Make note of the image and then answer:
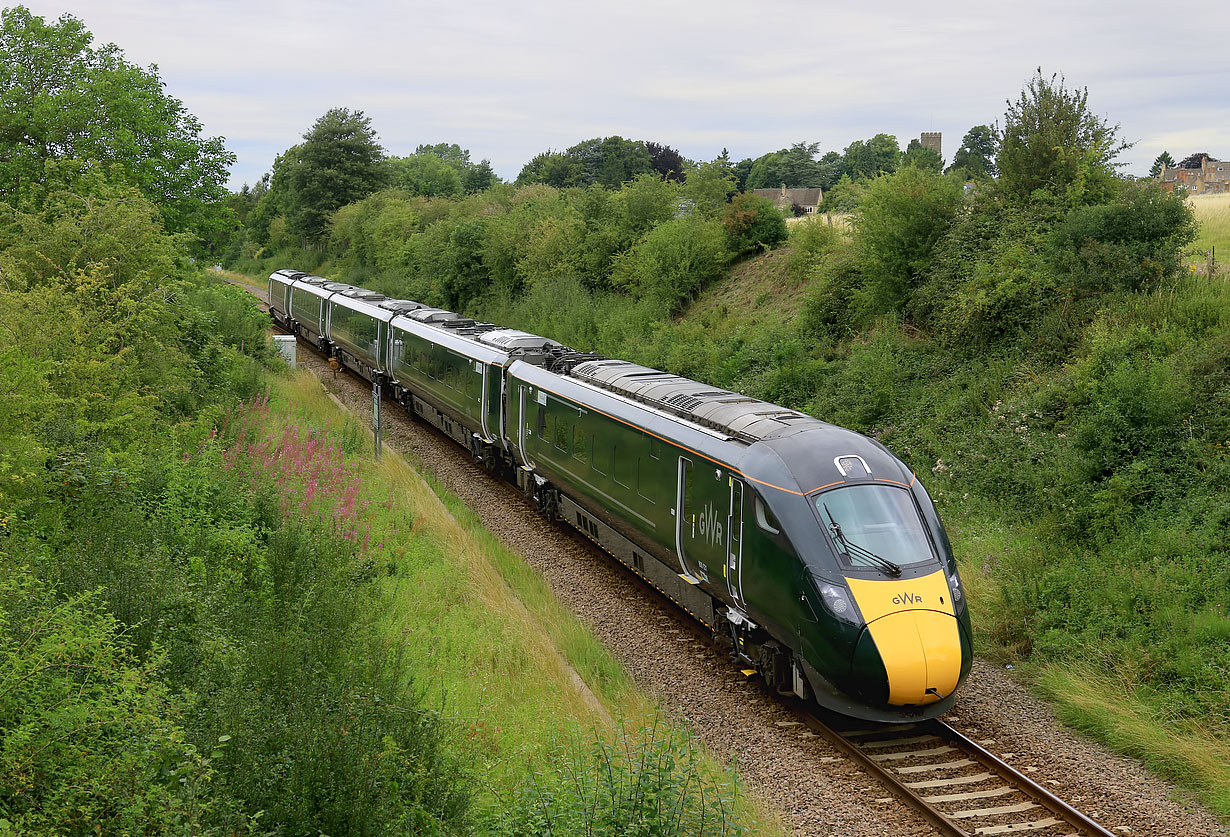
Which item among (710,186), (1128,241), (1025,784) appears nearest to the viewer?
(1025,784)

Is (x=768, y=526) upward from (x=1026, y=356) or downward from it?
downward

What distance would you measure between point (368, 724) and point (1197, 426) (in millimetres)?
11612

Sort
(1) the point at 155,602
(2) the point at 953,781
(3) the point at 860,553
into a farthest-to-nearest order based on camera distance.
Result: 1. (3) the point at 860,553
2. (2) the point at 953,781
3. (1) the point at 155,602

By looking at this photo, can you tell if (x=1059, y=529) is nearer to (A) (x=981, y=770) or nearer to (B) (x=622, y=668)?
(A) (x=981, y=770)

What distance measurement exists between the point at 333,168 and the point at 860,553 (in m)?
58.6

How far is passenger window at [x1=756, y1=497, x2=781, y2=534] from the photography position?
909 centimetres

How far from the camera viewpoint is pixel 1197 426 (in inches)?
486

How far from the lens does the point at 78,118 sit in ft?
75.1

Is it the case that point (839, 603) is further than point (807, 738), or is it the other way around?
point (807, 738)

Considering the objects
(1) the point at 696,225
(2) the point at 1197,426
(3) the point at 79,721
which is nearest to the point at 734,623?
(3) the point at 79,721

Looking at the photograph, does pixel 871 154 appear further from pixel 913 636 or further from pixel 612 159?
pixel 913 636

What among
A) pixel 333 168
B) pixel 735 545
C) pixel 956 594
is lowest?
pixel 956 594

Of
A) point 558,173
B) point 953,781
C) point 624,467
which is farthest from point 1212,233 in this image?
point 558,173

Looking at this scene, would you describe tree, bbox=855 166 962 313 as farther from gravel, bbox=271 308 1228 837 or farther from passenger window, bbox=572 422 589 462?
gravel, bbox=271 308 1228 837
